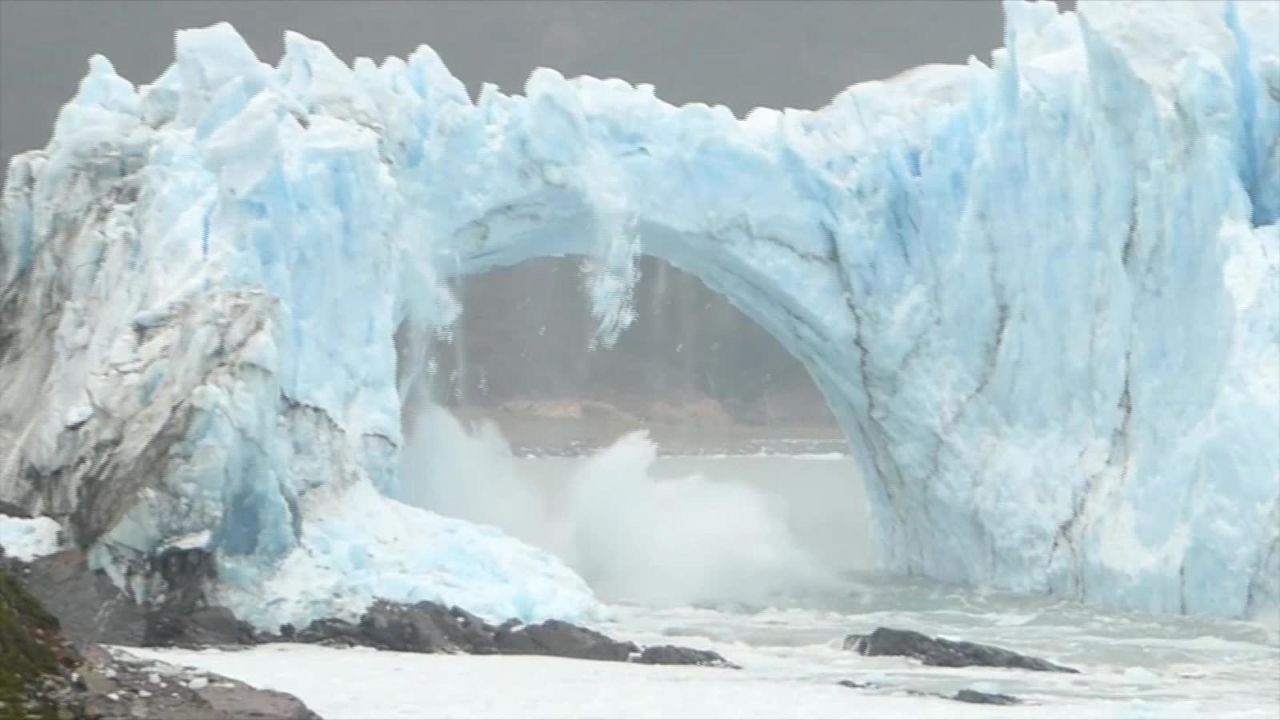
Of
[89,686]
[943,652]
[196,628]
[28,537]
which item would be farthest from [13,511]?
[943,652]

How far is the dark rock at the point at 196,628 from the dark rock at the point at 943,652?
15.0ft

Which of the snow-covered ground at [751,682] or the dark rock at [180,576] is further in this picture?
the dark rock at [180,576]

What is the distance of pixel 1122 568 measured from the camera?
58.6ft

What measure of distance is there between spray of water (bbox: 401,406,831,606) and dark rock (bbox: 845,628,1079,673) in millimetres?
4121

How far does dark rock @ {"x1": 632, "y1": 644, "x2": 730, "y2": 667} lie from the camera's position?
45.7 feet

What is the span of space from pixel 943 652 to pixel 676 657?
6.77 feet

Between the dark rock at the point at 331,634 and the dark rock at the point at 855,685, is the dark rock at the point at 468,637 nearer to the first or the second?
the dark rock at the point at 331,634

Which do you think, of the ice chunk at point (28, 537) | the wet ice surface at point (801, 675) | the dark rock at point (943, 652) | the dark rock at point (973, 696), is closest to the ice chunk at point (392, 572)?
the wet ice surface at point (801, 675)

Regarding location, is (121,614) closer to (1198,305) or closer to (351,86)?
(351,86)

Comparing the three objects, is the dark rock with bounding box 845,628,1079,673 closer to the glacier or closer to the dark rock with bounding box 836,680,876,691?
the dark rock with bounding box 836,680,876,691

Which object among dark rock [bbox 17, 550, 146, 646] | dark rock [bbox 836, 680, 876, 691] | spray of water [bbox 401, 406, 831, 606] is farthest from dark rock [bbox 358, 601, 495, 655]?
spray of water [bbox 401, 406, 831, 606]

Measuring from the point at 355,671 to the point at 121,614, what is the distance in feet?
7.88

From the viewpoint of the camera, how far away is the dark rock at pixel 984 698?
40.0ft

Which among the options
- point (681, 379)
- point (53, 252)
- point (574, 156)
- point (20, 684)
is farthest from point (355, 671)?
point (681, 379)
